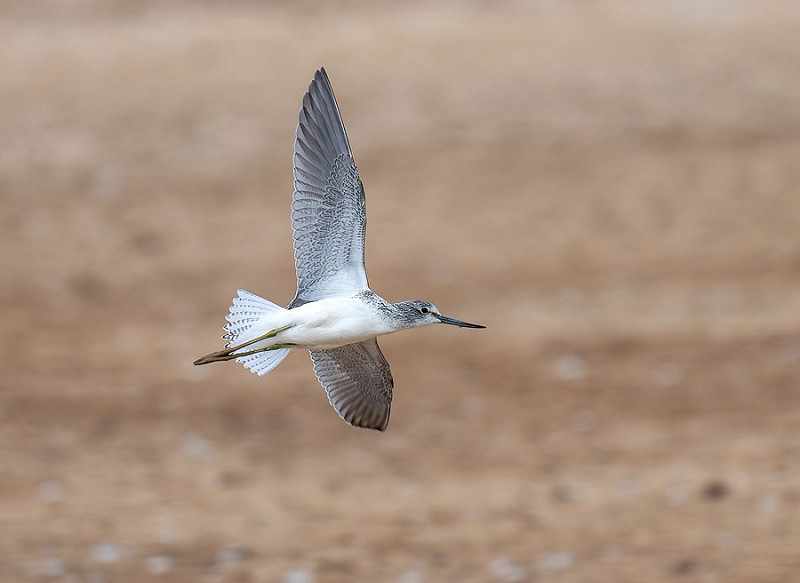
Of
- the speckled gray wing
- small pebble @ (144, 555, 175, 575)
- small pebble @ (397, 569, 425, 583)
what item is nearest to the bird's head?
the speckled gray wing

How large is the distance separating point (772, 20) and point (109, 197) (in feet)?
26.6

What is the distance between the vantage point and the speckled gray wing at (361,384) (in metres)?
5.17

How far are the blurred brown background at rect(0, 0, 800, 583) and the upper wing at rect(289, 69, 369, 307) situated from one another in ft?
8.76

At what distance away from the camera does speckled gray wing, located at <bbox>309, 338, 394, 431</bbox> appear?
517cm

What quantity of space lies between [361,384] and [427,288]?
22.1ft

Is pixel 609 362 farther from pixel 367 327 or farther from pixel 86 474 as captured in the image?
pixel 367 327

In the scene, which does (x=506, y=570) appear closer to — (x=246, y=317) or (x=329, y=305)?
(x=246, y=317)

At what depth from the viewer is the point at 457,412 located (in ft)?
32.0

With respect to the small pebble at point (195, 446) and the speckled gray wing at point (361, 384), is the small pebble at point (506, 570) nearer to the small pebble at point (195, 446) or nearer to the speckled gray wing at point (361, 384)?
the speckled gray wing at point (361, 384)

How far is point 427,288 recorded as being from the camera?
1193cm

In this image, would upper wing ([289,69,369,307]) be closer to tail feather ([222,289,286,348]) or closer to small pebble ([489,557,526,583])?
tail feather ([222,289,286,348])

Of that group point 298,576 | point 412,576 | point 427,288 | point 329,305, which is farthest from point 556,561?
point 427,288

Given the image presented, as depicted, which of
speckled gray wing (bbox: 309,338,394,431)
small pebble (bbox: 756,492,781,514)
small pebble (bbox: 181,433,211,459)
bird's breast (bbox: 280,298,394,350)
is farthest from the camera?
small pebble (bbox: 181,433,211,459)

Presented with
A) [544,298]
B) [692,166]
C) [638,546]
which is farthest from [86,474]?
[692,166]
